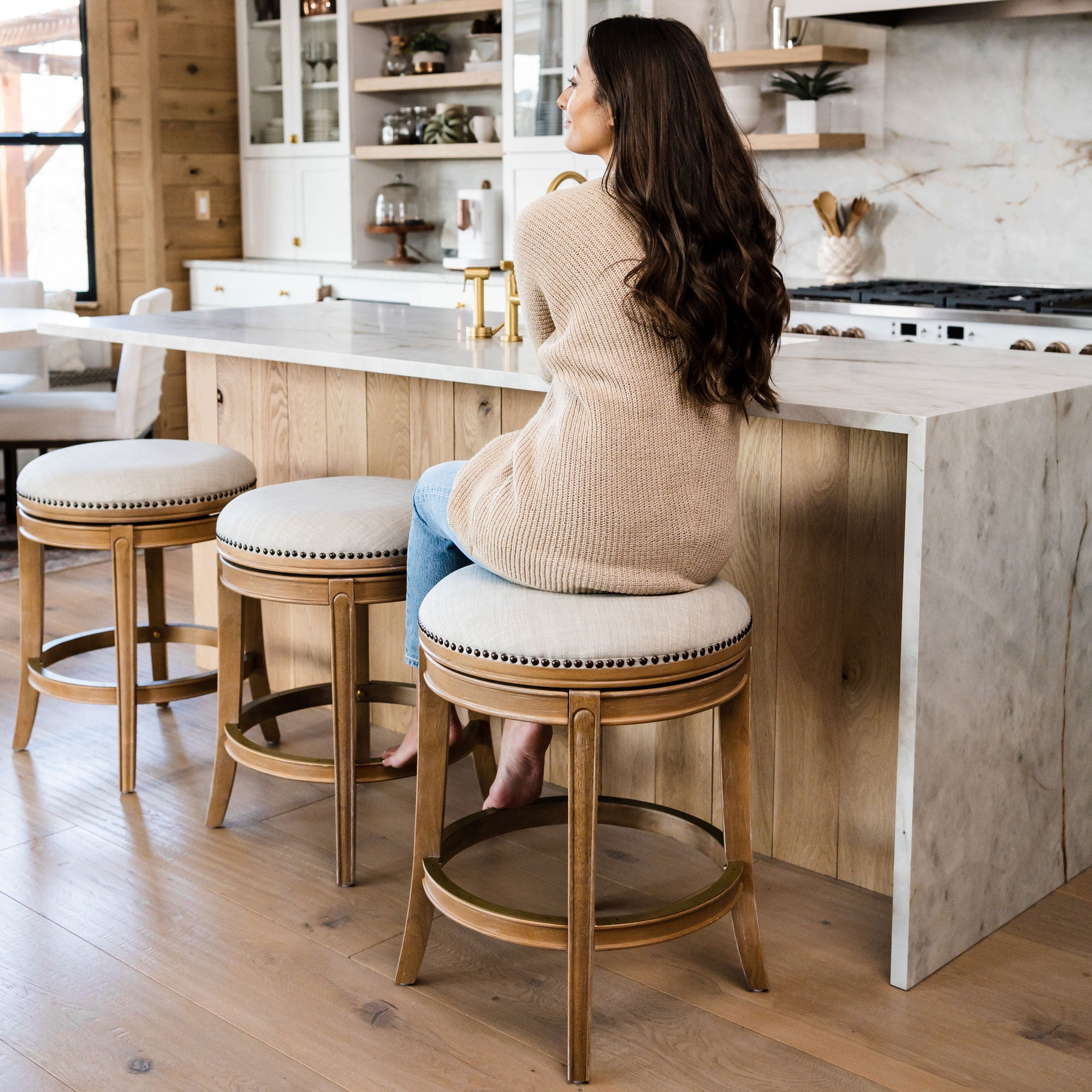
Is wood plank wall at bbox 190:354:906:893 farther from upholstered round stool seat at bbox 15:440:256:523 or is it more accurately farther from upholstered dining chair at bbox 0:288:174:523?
upholstered dining chair at bbox 0:288:174:523

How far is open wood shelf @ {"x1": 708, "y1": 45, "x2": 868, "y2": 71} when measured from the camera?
406 centimetres

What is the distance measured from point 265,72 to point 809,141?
2.57m

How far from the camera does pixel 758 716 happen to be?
2242 mm

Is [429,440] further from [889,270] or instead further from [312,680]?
[889,270]

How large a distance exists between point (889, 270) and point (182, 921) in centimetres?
316

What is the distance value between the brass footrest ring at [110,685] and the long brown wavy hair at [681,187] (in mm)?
1399

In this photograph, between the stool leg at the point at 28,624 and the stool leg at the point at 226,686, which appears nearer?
the stool leg at the point at 226,686

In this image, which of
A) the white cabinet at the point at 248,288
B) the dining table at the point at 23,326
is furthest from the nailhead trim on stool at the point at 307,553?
the white cabinet at the point at 248,288

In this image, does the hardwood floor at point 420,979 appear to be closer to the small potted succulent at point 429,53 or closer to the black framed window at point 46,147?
the small potted succulent at point 429,53

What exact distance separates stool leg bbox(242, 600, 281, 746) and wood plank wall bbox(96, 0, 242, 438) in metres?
2.99

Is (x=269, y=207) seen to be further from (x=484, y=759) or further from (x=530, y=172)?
(x=484, y=759)

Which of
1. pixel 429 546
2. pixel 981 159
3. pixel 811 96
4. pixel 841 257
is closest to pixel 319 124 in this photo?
pixel 811 96

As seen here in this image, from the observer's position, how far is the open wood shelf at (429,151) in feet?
16.4

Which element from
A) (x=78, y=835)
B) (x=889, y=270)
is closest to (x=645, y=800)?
(x=78, y=835)
